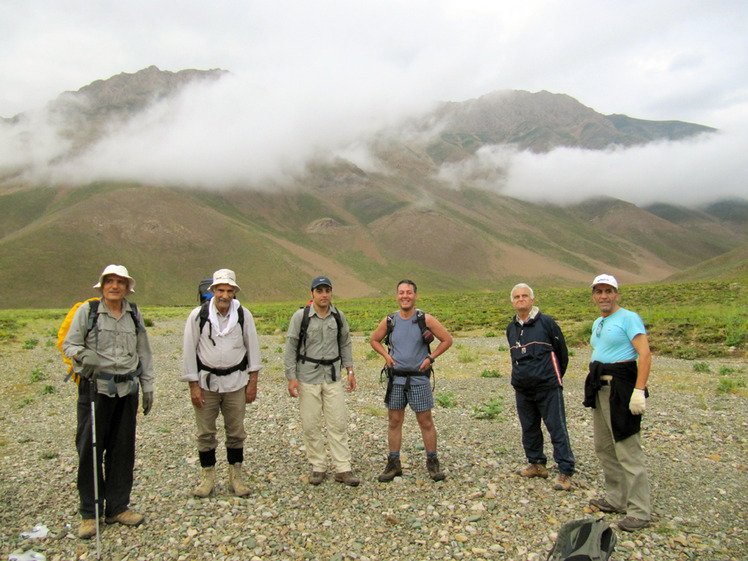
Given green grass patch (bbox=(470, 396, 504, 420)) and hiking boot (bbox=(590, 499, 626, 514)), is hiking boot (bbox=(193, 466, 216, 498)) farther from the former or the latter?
green grass patch (bbox=(470, 396, 504, 420))

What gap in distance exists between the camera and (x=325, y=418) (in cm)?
675

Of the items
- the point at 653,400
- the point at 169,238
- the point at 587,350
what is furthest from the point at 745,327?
the point at 169,238

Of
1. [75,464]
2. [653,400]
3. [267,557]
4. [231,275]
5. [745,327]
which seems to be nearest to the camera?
[267,557]

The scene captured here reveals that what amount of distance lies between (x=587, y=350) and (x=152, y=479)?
20.1 meters

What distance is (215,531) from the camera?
5.56m

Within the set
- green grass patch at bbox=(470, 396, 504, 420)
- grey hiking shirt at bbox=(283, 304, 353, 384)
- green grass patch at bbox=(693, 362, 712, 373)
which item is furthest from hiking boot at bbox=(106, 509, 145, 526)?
green grass patch at bbox=(693, 362, 712, 373)

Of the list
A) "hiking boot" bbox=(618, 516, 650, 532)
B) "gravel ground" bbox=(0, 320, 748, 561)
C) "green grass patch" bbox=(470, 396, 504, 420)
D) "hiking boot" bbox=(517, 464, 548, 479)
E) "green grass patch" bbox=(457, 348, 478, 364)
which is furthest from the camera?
"green grass patch" bbox=(457, 348, 478, 364)

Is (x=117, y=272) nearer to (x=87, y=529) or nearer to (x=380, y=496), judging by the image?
(x=87, y=529)

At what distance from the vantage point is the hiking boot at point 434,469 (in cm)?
683

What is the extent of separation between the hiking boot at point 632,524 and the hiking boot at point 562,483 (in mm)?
961

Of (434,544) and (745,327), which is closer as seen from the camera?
(434,544)

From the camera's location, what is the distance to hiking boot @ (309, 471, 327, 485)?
6770 millimetres

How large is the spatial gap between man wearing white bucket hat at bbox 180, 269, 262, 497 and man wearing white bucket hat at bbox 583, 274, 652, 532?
168 inches

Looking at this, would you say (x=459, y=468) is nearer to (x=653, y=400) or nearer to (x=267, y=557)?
(x=267, y=557)
